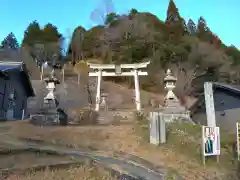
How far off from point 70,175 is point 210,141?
16.0 feet

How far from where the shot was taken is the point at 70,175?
6359mm

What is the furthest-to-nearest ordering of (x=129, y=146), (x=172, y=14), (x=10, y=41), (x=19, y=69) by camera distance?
(x=10, y=41), (x=172, y=14), (x=19, y=69), (x=129, y=146)

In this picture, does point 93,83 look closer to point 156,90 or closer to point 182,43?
point 156,90

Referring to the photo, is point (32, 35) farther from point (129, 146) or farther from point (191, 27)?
point (129, 146)

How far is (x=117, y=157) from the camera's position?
28.9 ft

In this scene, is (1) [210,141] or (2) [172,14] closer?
(1) [210,141]

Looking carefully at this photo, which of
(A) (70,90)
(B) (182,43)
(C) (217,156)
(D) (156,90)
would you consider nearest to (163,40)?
(B) (182,43)

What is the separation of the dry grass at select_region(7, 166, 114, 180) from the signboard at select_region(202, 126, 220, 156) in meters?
3.74

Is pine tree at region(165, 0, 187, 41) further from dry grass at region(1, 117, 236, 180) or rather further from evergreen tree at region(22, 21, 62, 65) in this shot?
dry grass at region(1, 117, 236, 180)

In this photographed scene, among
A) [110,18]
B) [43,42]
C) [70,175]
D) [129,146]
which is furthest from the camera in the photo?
[43,42]

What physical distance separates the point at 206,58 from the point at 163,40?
8.64 metres

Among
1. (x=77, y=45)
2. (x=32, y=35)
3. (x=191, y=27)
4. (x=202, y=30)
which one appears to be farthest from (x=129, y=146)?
(x=32, y=35)

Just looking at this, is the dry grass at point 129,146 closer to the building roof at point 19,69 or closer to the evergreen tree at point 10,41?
the building roof at point 19,69

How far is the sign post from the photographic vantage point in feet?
28.8
